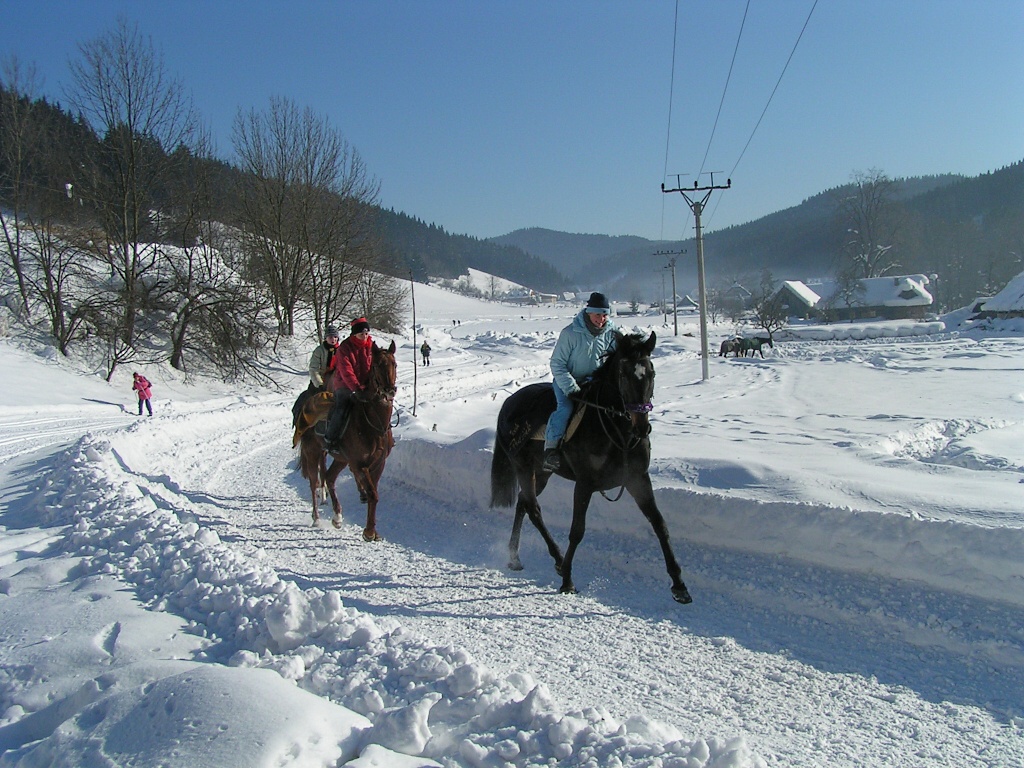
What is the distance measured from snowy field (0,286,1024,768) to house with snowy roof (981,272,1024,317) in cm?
5483

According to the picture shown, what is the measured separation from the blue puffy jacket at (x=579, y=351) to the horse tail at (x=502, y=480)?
5.14 ft

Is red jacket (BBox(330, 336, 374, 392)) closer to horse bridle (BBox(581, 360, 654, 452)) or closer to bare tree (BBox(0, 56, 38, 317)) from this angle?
horse bridle (BBox(581, 360, 654, 452))

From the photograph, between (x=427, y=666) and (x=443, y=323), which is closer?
(x=427, y=666)

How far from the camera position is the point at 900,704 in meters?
3.96

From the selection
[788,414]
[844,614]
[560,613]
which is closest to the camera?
[844,614]

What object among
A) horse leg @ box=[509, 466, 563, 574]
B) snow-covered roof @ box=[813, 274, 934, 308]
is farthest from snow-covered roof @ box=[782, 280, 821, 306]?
horse leg @ box=[509, 466, 563, 574]

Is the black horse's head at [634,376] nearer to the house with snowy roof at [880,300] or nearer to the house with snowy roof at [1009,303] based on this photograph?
the house with snowy roof at [1009,303]

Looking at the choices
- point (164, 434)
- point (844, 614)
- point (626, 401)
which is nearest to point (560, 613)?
point (626, 401)

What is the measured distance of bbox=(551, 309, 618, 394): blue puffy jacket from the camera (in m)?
6.29

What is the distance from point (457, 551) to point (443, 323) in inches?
3392

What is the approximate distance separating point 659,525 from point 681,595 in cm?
62

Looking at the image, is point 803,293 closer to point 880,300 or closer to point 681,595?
point 880,300

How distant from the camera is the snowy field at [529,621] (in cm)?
315

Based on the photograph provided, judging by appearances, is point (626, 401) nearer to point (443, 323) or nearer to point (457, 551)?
point (457, 551)
